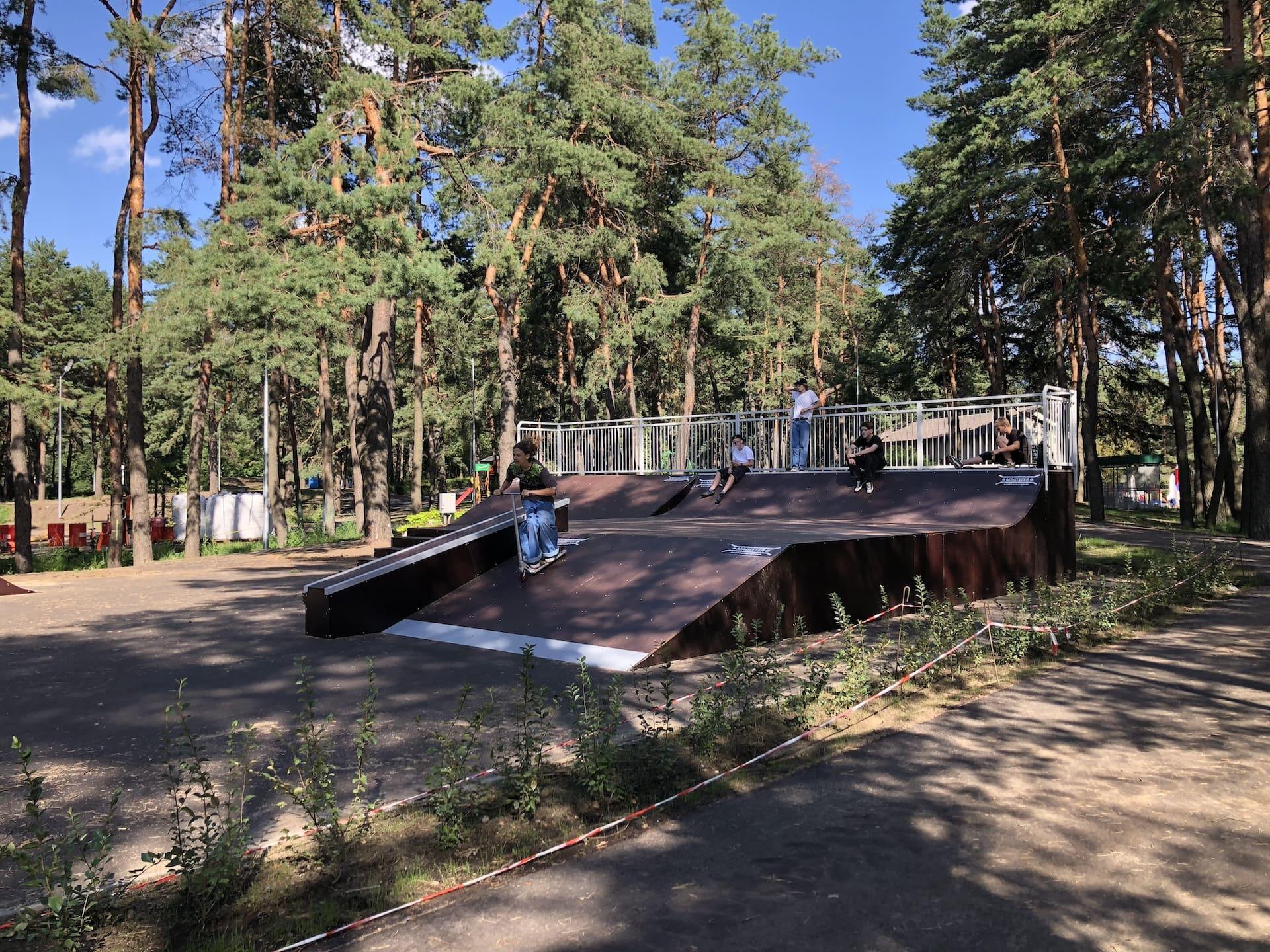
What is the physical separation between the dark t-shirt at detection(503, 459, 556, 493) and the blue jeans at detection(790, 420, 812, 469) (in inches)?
333

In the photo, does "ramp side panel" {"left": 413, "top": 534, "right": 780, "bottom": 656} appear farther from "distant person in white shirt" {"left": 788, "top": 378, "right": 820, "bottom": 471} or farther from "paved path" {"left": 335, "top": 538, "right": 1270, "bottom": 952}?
"distant person in white shirt" {"left": 788, "top": 378, "right": 820, "bottom": 471}

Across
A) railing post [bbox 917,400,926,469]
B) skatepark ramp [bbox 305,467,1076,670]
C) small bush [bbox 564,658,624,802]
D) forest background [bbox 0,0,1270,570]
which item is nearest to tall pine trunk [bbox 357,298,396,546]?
forest background [bbox 0,0,1270,570]

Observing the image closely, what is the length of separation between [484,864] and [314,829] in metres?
0.82

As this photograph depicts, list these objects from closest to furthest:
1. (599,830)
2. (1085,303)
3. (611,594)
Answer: (599,830) → (611,594) → (1085,303)

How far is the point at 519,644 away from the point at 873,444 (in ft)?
29.0

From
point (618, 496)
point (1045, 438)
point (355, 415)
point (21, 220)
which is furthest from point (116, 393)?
point (1045, 438)

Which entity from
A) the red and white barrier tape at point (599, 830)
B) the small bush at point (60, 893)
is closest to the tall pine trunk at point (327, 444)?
the red and white barrier tape at point (599, 830)

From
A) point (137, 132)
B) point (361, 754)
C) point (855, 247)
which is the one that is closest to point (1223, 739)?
point (361, 754)

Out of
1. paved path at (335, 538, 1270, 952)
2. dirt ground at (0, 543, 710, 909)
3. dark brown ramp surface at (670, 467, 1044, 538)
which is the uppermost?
dark brown ramp surface at (670, 467, 1044, 538)

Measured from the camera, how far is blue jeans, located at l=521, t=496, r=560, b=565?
435 inches

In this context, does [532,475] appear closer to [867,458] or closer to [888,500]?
[888,500]

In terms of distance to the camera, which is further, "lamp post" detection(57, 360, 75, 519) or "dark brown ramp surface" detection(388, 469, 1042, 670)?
"lamp post" detection(57, 360, 75, 519)

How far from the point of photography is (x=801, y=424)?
709 inches

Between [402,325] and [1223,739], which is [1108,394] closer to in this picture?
[402,325]
